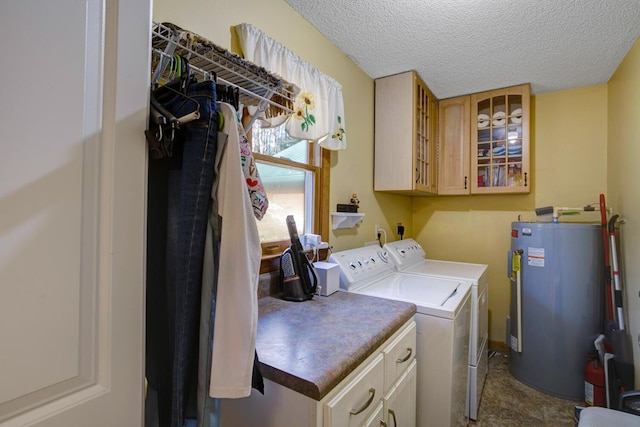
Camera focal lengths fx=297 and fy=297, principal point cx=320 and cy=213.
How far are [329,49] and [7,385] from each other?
2089 millimetres

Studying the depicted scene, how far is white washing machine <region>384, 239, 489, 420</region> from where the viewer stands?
187cm

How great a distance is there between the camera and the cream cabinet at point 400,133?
2.34 m

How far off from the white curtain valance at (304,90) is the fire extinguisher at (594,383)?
7.50ft

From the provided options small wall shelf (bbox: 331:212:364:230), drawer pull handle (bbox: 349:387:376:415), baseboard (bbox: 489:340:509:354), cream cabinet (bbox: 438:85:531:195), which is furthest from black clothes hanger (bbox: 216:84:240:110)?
baseboard (bbox: 489:340:509:354)

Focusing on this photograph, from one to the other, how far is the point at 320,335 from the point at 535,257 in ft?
6.93

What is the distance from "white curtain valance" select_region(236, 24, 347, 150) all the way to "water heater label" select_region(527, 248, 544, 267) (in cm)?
173

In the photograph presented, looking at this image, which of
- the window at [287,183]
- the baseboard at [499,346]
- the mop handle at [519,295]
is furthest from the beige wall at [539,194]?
the window at [287,183]

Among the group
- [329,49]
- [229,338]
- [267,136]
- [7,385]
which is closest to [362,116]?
[329,49]

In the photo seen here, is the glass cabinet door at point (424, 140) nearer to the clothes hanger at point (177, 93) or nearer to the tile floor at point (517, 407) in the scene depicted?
the tile floor at point (517, 407)

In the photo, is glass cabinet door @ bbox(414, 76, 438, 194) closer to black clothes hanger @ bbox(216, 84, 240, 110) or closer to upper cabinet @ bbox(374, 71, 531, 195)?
upper cabinet @ bbox(374, 71, 531, 195)

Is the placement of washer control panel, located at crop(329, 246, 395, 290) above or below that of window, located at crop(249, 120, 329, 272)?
below

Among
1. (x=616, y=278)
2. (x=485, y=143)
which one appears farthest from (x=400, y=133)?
(x=616, y=278)

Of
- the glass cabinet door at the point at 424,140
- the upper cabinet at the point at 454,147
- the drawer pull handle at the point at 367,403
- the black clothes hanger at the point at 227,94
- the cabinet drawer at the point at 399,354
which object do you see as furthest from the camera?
the upper cabinet at the point at 454,147

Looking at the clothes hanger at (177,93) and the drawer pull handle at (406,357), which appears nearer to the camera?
the clothes hanger at (177,93)
